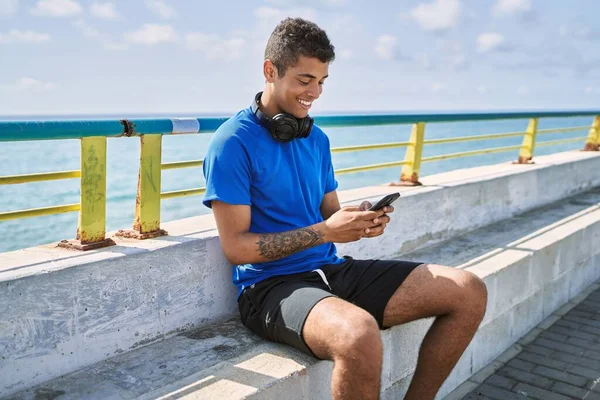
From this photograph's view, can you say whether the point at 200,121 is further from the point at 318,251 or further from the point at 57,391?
the point at 57,391

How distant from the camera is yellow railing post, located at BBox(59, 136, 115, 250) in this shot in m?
2.79

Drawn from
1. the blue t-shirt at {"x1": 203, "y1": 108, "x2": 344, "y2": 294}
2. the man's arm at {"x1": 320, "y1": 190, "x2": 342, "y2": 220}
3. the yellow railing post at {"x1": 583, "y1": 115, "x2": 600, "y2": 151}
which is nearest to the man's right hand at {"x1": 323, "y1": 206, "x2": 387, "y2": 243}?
the blue t-shirt at {"x1": 203, "y1": 108, "x2": 344, "y2": 294}

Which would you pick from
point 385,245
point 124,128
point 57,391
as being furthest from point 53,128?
point 385,245

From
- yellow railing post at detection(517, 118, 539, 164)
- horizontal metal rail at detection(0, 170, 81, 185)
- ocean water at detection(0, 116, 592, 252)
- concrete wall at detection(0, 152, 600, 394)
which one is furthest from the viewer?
ocean water at detection(0, 116, 592, 252)

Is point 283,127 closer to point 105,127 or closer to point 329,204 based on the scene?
point 329,204

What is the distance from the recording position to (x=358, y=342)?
2311mm

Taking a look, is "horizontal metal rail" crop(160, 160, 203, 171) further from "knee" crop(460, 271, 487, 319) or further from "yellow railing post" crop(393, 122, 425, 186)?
"yellow railing post" crop(393, 122, 425, 186)

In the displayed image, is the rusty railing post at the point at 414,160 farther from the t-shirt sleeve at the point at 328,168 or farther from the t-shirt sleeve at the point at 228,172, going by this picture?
the t-shirt sleeve at the point at 228,172

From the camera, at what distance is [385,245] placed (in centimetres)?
453

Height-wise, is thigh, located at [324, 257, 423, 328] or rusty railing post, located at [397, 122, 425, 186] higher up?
rusty railing post, located at [397, 122, 425, 186]

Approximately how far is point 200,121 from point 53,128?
35.3 inches

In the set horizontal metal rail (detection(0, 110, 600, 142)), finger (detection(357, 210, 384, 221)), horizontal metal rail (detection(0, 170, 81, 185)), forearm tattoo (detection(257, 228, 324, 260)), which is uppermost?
horizontal metal rail (detection(0, 110, 600, 142))

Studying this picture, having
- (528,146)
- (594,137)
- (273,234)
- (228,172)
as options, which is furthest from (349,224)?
(594,137)

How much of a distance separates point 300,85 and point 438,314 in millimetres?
1250
